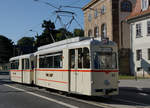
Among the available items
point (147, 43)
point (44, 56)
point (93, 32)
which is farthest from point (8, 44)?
point (44, 56)

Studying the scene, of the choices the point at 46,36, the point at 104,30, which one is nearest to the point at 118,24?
the point at 104,30

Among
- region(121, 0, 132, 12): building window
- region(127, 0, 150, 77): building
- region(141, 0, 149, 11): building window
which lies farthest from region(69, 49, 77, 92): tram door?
region(121, 0, 132, 12): building window

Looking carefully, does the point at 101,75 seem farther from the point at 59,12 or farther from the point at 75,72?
the point at 59,12

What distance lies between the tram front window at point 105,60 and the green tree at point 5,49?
67263mm

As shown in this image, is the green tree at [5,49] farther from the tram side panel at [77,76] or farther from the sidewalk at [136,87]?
the tram side panel at [77,76]

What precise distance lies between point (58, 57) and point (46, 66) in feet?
7.00

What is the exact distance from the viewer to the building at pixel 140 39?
29.5 meters

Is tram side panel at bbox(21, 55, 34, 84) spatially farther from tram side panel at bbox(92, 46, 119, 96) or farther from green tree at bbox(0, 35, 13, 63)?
green tree at bbox(0, 35, 13, 63)

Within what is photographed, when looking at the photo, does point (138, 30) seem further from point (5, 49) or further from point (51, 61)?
point (5, 49)

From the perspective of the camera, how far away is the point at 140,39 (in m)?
30.8

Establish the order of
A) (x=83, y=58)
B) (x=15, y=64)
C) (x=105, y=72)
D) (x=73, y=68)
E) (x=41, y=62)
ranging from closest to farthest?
1. (x=105, y=72)
2. (x=83, y=58)
3. (x=73, y=68)
4. (x=41, y=62)
5. (x=15, y=64)

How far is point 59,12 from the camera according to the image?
64.7ft

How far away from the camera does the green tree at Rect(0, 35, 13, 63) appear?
7525cm

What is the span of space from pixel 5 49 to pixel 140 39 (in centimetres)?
5441
